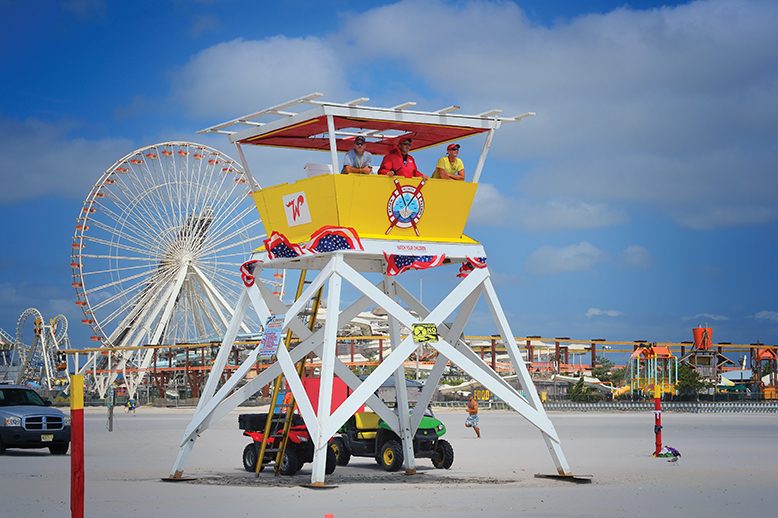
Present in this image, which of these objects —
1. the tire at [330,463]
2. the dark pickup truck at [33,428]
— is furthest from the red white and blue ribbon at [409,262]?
the dark pickup truck at [33,428]

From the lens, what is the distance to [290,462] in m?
19.5

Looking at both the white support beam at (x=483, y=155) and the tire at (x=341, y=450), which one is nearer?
the white support beam at (x=483, y=155)

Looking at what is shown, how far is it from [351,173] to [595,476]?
6.45 m

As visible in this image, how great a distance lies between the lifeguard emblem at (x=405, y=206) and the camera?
1767cm

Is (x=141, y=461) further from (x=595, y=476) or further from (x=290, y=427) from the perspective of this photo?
(x=595, y=476)

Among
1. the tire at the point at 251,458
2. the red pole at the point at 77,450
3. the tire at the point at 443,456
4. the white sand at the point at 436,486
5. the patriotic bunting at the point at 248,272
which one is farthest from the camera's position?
the tire at the point at 443,456

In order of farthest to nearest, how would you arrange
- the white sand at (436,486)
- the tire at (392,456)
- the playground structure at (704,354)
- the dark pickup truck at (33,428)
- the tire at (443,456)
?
the playground structure at (704,354) → the dark pickup truck at (33,428) → the tire at (443,456) → the tire at (392,456) → the white sand at (436,486)

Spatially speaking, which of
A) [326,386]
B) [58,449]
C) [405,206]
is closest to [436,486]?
[326,386]

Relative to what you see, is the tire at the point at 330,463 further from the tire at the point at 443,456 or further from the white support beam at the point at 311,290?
the white support beam at the point at 311,290

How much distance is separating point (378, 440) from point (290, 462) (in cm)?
231

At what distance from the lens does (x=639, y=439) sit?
3325cm

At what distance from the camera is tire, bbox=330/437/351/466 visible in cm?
2178

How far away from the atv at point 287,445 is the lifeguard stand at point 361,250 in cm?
107

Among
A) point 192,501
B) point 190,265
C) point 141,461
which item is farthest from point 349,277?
point 190,265
